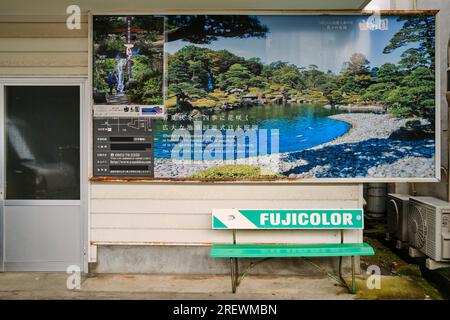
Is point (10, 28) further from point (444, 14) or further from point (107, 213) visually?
point (444, 14)

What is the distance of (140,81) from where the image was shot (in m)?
5.71

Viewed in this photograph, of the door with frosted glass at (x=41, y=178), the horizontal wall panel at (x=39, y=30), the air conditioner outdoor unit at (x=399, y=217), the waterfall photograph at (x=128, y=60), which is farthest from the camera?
the air conditioner outdoor unit at (x=399, y=217)

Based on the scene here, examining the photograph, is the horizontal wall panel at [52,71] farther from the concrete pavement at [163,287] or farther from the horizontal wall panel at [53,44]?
the concrete pavement at [163,287]

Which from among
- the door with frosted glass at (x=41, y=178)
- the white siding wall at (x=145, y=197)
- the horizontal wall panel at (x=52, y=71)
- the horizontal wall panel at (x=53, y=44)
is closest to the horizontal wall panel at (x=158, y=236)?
the white siding wall at (x=145, y=197)

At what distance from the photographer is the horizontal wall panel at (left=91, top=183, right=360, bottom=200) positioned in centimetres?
572

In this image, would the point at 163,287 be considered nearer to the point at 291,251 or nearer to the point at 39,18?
the point at 291,251

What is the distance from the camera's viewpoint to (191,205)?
5770 millimetres

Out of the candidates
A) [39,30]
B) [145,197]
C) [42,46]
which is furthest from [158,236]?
[39,30]

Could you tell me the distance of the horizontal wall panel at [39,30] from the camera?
19.1 feet

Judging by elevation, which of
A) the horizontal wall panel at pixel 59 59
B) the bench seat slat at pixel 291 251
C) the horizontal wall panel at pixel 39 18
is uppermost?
the horizontal wall panel at pixel 39 18

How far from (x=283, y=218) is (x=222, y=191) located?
851 mm

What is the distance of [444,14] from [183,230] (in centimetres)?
516

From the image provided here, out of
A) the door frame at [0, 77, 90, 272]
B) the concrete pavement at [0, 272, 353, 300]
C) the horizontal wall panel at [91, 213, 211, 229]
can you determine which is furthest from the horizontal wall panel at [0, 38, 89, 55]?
the concrete pavement at [0, 272, 353, 300]

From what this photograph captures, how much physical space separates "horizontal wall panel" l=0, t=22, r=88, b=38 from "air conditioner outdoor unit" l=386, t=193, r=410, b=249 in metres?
5.09
